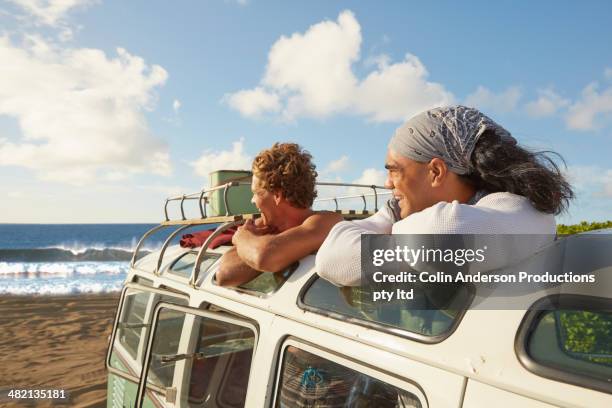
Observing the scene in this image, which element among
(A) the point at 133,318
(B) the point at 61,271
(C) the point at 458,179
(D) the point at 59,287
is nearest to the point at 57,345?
(A) the point at 133,318

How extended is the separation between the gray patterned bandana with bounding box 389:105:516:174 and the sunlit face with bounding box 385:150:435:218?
0.10 feet

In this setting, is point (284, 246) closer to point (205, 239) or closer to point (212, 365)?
point (212, 365)

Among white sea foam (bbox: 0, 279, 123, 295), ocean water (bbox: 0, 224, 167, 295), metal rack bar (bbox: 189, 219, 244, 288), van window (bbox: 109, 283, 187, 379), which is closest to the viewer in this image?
metal rack bar (bbox: 189, 219, 244, 288)

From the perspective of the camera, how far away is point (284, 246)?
2184 millimetres

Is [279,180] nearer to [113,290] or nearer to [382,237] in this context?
[382,237]

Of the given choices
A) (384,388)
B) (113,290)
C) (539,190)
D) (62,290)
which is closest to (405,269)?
(384,388)

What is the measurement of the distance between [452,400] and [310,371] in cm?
79

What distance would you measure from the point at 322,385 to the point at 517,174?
3.69 feet

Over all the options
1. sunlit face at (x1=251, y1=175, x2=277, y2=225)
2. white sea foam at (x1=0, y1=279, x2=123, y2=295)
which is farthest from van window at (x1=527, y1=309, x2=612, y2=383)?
white sea foam at (x1=0, y1=279, x2=123, y2=295)

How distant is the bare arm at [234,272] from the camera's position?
2400mm

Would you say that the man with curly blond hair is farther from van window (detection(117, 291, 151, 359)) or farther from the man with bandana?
van window (detection(117, 291, 151, 359))

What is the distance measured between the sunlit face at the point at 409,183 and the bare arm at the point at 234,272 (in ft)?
3.00

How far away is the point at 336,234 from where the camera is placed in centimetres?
178

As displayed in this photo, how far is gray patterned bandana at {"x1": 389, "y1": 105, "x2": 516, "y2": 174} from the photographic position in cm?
→ 170
